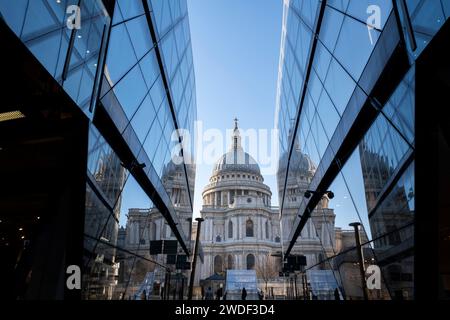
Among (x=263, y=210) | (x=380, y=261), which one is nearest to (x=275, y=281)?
(x=263, y=210)

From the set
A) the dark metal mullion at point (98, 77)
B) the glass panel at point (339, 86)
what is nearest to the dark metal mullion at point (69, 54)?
the dark metal mullion at point (98, 77)

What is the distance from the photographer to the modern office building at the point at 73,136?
6.02 meters

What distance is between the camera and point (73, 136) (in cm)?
770

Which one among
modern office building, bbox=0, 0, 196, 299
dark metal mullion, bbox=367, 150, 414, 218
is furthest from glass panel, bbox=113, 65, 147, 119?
dark metal mullion, bbox=367, 150, 414, 218

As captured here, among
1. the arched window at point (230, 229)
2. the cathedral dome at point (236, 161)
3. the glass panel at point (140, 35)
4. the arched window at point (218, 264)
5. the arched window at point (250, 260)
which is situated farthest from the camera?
the cathedral dome at point (236, 161)

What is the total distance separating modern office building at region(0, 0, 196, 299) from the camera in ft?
19.7

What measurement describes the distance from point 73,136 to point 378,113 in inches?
294

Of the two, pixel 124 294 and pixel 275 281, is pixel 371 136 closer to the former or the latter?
pixel 124 294

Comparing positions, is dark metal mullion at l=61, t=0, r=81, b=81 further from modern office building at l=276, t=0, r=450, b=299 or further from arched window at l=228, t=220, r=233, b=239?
arched window at l=228, t=220, r=233, b=239

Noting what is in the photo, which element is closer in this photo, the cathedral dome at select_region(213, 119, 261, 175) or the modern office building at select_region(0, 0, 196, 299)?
the modern office building at select_region(0, 0, 196, 299)

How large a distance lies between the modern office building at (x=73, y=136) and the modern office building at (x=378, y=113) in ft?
21.1

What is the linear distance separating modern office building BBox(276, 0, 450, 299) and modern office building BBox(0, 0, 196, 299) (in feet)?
21.1

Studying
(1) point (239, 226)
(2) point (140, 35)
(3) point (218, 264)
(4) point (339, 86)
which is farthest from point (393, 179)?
(3) point (218, 264)

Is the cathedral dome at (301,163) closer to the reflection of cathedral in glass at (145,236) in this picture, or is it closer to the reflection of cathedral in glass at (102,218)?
the reflection of cathedral in glass at (145,236)
